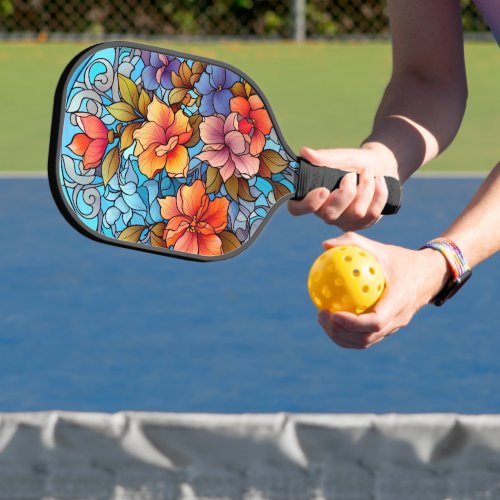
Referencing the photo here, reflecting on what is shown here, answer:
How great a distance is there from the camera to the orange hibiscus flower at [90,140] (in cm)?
226

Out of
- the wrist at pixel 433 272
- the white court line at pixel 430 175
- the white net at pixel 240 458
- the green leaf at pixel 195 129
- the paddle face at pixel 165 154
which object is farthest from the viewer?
the white court line at pixel 430 175

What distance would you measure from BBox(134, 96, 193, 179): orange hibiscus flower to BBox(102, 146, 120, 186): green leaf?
43mm

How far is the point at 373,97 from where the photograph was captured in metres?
9.73

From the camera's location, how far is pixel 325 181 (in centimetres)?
236

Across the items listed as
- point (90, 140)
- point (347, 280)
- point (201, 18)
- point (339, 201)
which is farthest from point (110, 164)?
point (201, 18)

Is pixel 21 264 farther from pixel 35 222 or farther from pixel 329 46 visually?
pixel 329 46

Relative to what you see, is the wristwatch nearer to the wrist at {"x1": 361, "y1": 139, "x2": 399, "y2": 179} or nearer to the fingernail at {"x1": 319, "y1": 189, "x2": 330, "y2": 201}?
the fingernail at {"x1": 319, "y1": 189, "x2": 330, "y2": 201}

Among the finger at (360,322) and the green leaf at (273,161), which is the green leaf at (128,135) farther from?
the finger at (360,322)

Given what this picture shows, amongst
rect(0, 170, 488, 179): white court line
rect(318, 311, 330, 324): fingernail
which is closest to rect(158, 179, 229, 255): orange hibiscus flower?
rect(318, 311, 330, 324): fingernail

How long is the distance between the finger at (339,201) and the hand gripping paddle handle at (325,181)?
5cm

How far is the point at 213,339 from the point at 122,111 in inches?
97.6

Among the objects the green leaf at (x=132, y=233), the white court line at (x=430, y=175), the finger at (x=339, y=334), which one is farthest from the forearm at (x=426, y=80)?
the white court line at (x=430, y=175)

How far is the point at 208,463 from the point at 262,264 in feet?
11.1

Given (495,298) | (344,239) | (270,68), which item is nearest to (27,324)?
(495,298)
